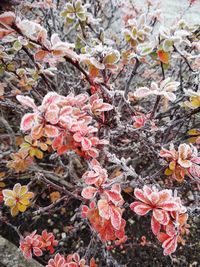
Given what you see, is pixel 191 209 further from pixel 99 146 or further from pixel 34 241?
pixel 34 241

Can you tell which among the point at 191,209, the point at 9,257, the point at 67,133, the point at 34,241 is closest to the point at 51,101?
the point at 67,133

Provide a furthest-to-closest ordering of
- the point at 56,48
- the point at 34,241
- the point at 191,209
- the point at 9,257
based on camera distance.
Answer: the point at 9,257 → the point at 34,241 → the point at 191,209 → the point at 56,48

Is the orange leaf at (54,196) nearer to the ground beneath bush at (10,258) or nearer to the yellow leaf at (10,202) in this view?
the ground beneath bush at (10,258)

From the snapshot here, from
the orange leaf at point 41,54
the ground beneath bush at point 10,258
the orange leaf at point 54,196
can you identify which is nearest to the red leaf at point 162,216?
the orange leaf at point 41,54

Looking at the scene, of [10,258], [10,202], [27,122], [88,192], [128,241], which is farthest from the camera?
[128,241]

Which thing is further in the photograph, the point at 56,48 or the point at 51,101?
the point at 56,48

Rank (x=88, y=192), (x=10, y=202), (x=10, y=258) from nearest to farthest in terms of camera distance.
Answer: (x=88, y=192) → (x=10, y=202) → (x=10, y=258)

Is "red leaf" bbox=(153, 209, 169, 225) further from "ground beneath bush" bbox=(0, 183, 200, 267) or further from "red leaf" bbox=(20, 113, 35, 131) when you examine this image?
"ground beneath bush" bbox=(0, 183, 200, 267)

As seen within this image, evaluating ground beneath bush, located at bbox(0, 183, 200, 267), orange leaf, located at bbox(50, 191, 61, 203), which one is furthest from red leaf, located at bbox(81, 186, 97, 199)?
orange leaf, located at bbox(50, 191, 61, 203)

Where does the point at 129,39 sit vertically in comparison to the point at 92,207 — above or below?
above

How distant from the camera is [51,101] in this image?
2.83ft

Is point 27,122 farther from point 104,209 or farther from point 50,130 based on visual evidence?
point 104,209

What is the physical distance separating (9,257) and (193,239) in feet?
3.72

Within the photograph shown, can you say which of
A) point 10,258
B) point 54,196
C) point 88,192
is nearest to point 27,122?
point 88,192
